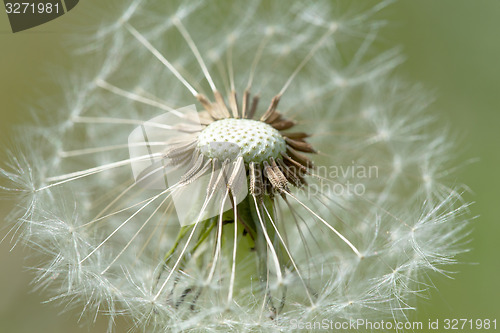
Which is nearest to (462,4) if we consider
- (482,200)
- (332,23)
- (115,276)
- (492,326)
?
(332,23)

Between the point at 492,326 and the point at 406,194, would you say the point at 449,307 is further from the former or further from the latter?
→ the point at 406,194

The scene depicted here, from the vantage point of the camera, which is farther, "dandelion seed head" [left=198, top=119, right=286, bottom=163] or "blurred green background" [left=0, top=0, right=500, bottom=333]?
"blurred green background" [left=0, top=0, right=500, bottom=333]

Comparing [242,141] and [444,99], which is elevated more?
[444,99]

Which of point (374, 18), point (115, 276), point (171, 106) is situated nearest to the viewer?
point (115, 276)

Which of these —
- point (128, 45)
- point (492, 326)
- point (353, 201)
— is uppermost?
point (128, 45)

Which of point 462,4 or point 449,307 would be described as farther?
point 462,4

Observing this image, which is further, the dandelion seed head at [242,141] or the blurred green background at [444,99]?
the blurred green background at [444,99]

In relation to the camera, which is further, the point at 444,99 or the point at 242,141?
the point at 444,99

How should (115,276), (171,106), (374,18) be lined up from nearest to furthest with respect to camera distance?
(115,276) < (171,106) < (374,18)
